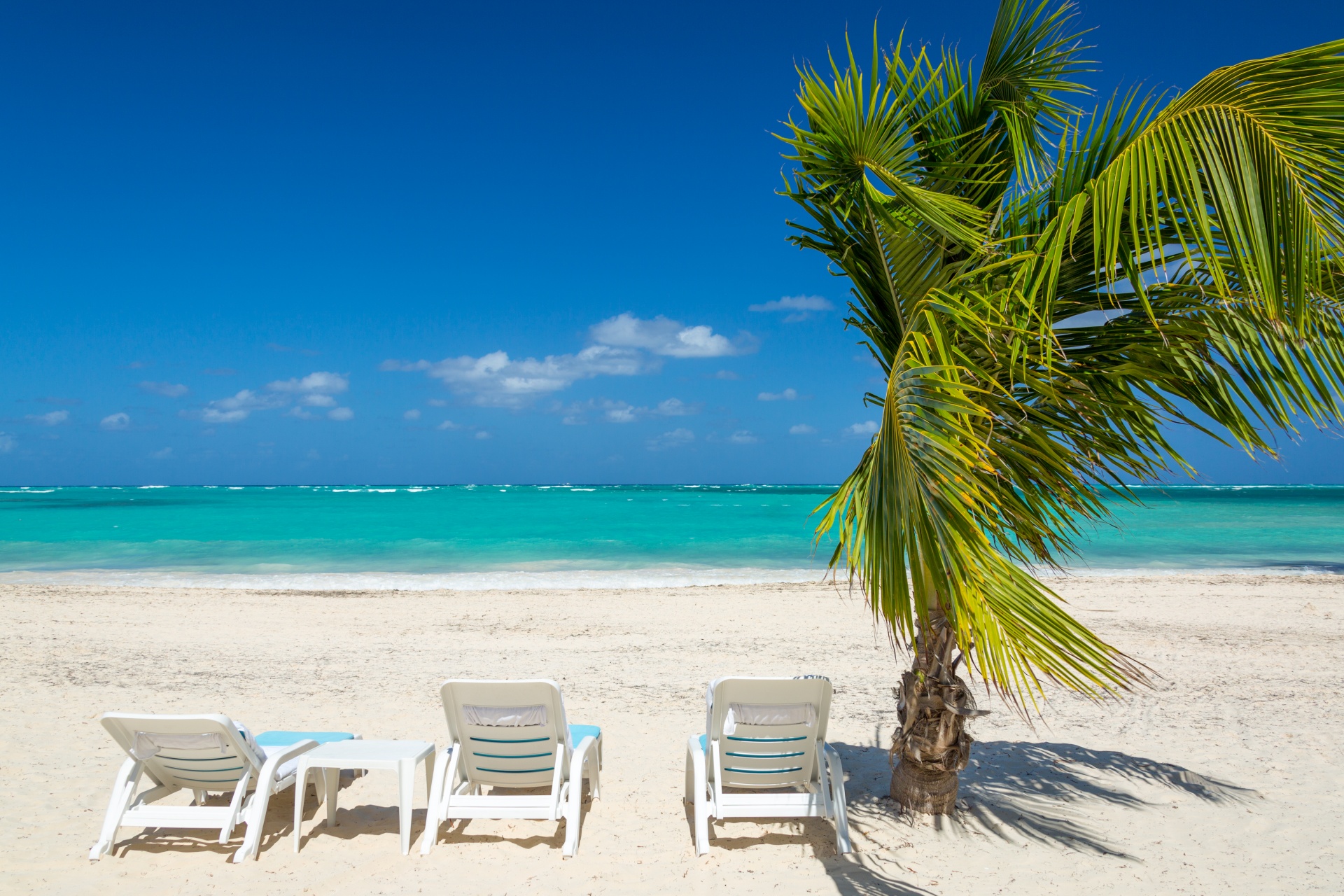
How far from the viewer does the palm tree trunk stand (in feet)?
12.8

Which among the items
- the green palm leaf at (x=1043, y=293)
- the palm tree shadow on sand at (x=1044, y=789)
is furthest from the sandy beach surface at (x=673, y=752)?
the green palm leaf at (x=1043, y=293)

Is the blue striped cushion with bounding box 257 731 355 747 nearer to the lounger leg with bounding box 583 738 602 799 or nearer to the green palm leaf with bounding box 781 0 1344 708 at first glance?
the lounger leg with bounding box 583 738 602 799

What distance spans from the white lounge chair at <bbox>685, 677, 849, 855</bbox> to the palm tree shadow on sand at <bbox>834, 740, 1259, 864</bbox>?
475 millimetres

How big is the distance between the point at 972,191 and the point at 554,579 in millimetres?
13405

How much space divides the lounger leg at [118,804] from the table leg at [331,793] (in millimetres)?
935

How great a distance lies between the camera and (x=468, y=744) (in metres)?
4.33

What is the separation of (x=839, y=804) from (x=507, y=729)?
1.83m

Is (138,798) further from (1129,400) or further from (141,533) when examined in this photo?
(141,533)

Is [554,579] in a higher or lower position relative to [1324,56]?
lower

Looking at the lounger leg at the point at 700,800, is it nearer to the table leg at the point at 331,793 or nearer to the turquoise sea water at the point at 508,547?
the table leg at the point at 331,793

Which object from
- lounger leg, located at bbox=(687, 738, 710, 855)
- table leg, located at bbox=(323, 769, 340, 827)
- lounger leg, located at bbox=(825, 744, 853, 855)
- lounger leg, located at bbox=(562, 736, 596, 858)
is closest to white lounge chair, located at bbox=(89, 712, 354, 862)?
table leg, located at bbox=(323, 769, 340, 827)

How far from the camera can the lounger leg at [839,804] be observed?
397 centimetres

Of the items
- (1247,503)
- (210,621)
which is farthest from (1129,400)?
(1247,503)

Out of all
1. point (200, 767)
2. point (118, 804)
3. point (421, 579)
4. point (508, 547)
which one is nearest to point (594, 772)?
point (200, 767)
